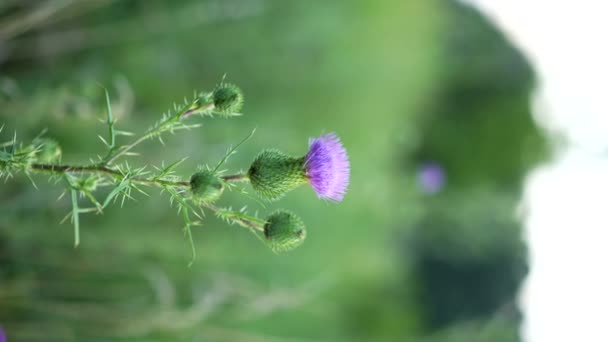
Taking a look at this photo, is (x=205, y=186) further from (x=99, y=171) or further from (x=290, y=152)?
(x=290, y=152)

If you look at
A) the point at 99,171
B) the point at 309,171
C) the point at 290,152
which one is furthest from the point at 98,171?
the point at 290,152

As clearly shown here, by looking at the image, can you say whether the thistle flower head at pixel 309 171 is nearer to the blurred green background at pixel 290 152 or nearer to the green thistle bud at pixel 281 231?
the green thistle bud at pixel 281 231

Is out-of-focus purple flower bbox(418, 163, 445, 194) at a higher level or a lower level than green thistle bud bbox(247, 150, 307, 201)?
higher

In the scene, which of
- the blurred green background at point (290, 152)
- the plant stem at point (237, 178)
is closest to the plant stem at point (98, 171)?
the plant stem at point (237, 178)

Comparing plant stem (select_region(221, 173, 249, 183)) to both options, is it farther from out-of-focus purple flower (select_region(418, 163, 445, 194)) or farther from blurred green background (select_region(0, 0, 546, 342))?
out-of-focus purple flower (select_region(418, 163, 445, 194))

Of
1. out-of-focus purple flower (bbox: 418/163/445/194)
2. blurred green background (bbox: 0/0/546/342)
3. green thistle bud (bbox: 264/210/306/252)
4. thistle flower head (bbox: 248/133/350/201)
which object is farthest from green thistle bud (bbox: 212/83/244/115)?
out-of-focus purple flower (bbox: 418/163/445/194)

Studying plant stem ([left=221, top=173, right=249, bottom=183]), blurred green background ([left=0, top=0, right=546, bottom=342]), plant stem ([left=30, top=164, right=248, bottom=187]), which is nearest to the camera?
plant stem ([left=30, top=164, right=248, bottom=187])

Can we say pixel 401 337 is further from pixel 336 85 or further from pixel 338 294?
pixel 336 85

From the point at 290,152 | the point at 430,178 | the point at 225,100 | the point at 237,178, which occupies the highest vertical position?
the point at 430,178
